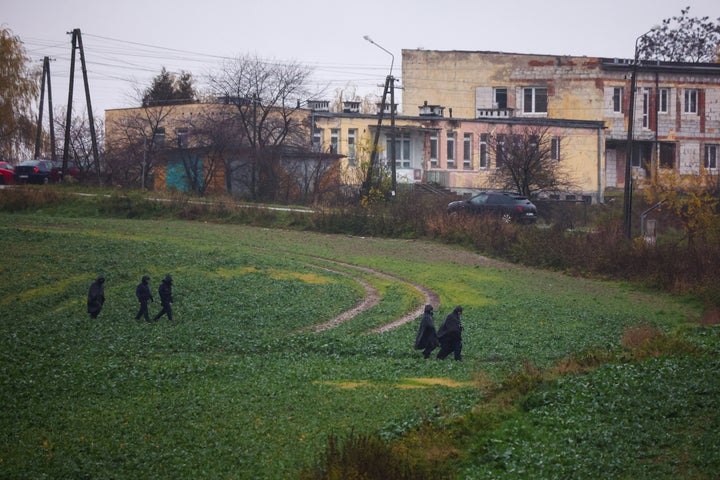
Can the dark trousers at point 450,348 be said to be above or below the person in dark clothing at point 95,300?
below

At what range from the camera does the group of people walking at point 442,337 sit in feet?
75.2

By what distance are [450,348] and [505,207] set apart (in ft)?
93.7

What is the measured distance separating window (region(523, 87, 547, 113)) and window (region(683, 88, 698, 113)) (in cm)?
1199

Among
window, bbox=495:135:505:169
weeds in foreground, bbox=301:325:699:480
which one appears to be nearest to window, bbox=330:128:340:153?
window, bbox=495:135:505:169

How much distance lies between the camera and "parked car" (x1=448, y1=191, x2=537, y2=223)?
50.5 meters

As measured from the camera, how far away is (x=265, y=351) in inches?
982

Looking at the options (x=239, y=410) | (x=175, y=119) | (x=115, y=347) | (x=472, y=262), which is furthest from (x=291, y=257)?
(x=175, y=119)

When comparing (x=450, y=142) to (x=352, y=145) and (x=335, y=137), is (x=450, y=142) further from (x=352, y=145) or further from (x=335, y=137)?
(x=335, y=137)

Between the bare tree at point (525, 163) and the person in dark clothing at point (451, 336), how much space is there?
119 ft

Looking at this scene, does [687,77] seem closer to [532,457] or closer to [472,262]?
[472,262]

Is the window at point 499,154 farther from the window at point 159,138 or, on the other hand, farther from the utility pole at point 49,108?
the utility pole at point 49,108

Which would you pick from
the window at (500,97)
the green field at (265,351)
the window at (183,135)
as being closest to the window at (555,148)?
the window at (500,97)

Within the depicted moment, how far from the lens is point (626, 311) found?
3291 centimetres

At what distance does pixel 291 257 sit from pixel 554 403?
26.6 metres
